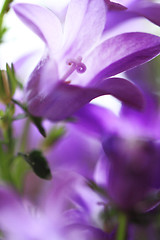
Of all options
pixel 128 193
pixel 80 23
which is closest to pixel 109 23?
pixel 80 23

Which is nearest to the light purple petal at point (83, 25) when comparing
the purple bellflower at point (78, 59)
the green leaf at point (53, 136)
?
the purple bellflower at point (78, 59)

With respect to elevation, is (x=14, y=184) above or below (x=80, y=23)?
below

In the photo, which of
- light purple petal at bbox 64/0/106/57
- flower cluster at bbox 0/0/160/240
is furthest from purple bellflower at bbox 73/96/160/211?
light purple petal at bbox 64/0/106/57

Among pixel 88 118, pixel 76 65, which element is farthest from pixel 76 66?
pixel 88 118

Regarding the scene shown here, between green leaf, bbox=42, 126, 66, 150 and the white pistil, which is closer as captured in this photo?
the white pistil

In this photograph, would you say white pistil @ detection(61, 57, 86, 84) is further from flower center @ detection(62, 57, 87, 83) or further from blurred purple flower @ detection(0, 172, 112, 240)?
blurred purple flower @ detection(0, 172, 112, 240)

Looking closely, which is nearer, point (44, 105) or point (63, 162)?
point (44, 105)

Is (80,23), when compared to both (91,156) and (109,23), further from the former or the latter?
(91,156)

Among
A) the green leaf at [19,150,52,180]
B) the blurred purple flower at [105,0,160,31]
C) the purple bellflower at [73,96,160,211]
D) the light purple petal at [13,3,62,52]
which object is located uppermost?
the blurred purple flower at [105,0,160,31]
